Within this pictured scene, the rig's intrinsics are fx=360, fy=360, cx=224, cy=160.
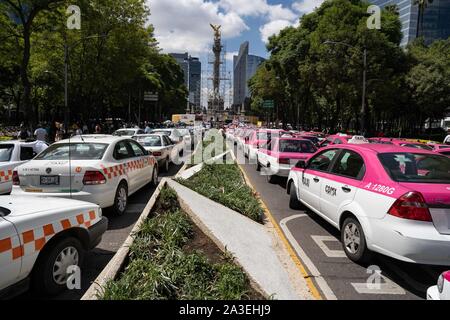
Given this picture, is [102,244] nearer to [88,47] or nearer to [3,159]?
[3,159]

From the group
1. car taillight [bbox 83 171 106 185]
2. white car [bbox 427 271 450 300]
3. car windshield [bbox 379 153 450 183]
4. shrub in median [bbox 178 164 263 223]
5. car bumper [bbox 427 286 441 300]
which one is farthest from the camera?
shrub in median [bbox 178 164 263 223]

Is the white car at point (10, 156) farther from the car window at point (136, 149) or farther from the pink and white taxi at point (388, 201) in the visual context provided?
the pink and white taxi at point (388, 201)

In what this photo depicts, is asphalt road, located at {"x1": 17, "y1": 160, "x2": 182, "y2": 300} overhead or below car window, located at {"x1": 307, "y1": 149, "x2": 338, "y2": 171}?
below

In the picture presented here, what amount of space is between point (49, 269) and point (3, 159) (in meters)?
5.53

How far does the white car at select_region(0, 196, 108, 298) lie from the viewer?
3.16 metres

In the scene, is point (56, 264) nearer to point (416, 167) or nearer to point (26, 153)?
point (416, 167)

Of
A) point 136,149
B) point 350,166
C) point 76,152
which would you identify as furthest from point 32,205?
point 136,149

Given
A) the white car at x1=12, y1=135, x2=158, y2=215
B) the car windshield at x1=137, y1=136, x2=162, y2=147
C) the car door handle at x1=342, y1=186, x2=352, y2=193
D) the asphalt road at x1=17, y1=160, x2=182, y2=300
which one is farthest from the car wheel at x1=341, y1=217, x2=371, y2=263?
the car windshield at x1=137, y1=136, x2=162, y2=147

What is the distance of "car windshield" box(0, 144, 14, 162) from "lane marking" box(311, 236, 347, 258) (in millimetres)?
6827

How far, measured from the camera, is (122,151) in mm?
7852

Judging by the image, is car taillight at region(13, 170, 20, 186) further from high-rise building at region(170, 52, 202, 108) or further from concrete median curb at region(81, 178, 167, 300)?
high-rise building at region(170, 52, 202, 108)

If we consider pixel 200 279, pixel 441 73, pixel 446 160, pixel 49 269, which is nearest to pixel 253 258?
pixel 200 279

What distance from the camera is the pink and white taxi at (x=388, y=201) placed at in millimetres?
3953

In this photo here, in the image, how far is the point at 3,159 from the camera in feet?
26.3
